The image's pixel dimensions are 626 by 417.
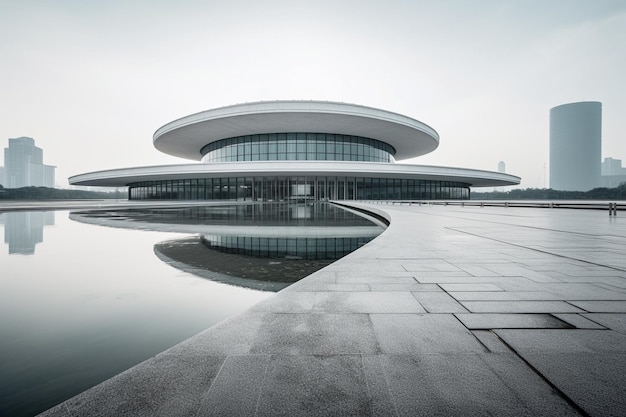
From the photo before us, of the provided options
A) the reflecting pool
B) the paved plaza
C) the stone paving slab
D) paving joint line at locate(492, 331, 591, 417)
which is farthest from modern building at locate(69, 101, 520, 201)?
paving joint line at locate(492, 331, 591, 417)

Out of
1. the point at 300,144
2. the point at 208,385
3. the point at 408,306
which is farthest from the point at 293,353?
the point at 300,144

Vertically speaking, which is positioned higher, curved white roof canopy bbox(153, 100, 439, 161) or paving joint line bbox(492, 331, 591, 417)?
curved white roof canopy bbox(153, 100, 439, 161)

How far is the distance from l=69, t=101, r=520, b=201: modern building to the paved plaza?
113ft

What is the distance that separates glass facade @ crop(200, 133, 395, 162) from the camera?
4378 centimetres

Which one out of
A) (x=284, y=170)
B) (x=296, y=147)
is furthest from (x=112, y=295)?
(x=296, y=147)

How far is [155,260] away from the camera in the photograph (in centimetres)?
680

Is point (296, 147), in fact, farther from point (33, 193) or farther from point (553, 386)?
point (33, 193)

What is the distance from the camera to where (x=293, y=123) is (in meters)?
39.3

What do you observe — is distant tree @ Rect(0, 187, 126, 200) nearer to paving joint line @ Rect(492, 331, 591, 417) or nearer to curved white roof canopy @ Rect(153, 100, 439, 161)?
curved white roof canopy @ Rect(153, 100, 439, 161)

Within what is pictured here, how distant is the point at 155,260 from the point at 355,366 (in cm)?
632

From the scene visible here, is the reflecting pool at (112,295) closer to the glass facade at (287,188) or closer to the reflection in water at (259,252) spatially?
the reflection in water at (259,252)

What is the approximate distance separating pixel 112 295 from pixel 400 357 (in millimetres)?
4570

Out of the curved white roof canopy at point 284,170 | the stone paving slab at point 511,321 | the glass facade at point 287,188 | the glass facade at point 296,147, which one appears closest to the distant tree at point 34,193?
the curved white roof canopy at point 284,170

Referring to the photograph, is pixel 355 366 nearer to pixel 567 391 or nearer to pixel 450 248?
pixel 567 391
